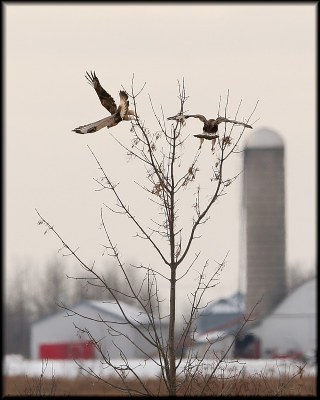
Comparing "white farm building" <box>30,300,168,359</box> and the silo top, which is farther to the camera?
the silo top

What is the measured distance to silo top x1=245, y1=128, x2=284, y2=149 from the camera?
1781 inches

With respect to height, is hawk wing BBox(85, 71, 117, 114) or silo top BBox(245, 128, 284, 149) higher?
silo top BBox(245, 128, 284, 149)

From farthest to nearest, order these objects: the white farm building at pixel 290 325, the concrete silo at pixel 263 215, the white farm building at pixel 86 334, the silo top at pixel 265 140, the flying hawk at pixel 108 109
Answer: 1. the silo top at pixel 265 140
2. the white farm building at pixel 290 325
3. the concrete silo at pixel 263 215
4. the white farm building at pixel 86 334
5. the flying hawk at pixel 108 109

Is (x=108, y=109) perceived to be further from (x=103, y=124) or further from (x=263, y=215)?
(x=263, y=215)

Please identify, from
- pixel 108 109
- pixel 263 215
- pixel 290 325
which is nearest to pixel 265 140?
pixel 263 215

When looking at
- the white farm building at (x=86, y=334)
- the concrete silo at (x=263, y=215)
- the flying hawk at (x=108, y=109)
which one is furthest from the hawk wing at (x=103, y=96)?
the concrete silo at (x=263, y=215)

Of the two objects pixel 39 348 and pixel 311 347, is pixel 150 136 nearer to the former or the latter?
pixel 311 347

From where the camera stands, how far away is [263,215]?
44406 mm

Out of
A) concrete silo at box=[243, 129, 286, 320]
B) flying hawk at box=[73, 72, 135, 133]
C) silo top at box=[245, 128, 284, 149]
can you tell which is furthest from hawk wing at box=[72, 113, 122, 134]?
silo top at box=[245, 128, 284, 149]

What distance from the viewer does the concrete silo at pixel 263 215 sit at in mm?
44469

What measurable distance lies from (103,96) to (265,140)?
37.3m

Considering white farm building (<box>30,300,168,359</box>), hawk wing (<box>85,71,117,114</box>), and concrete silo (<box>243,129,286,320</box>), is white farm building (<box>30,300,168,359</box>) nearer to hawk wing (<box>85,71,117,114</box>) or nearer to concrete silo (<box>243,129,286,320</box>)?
concrete silo (<box>243,129,286,320</box>)

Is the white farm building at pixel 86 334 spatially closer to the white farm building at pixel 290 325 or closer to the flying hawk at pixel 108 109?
the white farm building at pixel 290 325

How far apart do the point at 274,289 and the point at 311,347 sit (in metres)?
2.80
